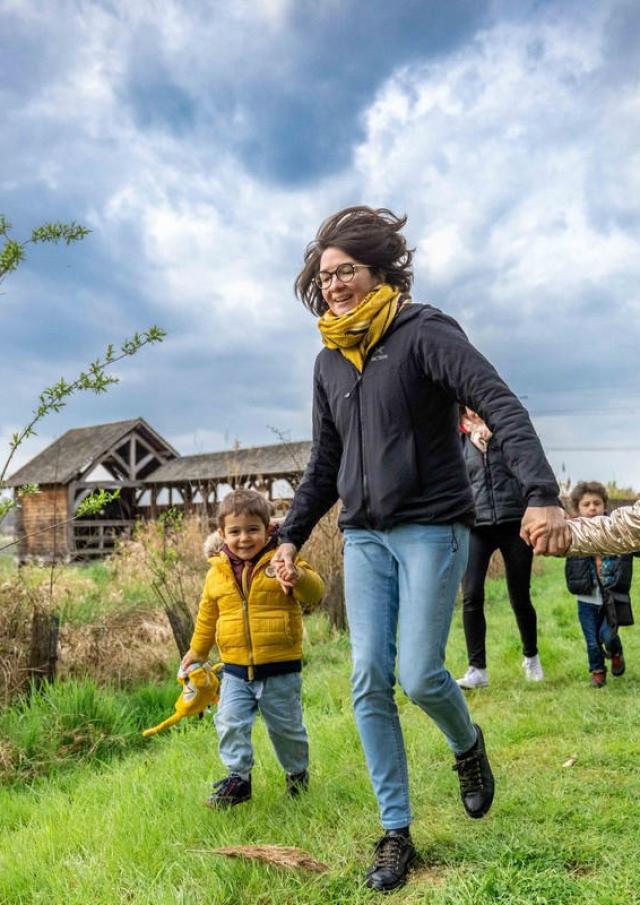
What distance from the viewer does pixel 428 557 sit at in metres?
3.04

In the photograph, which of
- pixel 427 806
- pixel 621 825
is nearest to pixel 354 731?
pixel 427 806

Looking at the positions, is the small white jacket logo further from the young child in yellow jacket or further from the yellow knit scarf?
the young child in yellow jacket

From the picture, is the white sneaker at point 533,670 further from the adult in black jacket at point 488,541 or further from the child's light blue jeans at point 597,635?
the child's light blue jeans at point 597,635

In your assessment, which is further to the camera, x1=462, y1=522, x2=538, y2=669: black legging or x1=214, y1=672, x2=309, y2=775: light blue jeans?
x1=462, y1=522, x2=538, y2=669: black legging

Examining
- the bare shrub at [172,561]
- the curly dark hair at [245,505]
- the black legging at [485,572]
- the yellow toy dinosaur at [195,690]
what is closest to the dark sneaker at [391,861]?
the yellow toy dinosaur at [195,690]

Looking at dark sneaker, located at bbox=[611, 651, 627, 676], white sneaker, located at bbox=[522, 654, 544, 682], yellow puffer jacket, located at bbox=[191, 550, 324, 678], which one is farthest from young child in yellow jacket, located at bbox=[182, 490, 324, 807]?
dark sneaker, located at bbox=[611, 651, 627, 676]

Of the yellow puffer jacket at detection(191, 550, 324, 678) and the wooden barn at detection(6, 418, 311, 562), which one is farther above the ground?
the wooden barn at detection(6, 418, 311, 562)

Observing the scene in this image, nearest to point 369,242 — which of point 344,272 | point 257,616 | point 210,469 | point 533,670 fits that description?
point 344,272

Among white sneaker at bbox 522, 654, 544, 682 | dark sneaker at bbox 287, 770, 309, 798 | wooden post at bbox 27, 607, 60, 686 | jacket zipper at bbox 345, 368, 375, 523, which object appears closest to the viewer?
jacket zipper at bbox 345, 368, 375, 523

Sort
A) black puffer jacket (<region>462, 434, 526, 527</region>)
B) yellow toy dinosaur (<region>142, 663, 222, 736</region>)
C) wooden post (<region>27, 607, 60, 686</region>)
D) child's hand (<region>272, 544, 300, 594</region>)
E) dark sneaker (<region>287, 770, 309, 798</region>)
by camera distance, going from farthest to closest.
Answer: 1. wooden post (<region>27, 607, 60, 686</region>)
2. black puffer jacket (<region>462, 434, 526, 527</region>)
3. yellow toy dinosaur (<region>142, 663, 222, 736</region>)
4. dark sneaker (<region>287, 770, 309, 798</region>)
5. child's hand (<region>272, 544, 300, 594</region>)

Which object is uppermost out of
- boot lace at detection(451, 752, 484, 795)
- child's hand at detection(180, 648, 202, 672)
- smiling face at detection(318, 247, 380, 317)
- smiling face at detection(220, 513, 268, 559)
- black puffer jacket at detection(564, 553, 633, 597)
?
smiling face at detection(318, 247, 380, 317)

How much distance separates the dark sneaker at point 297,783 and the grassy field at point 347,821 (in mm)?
51

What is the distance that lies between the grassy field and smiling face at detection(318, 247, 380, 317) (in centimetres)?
211

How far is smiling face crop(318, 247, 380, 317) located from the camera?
11.1 ft
